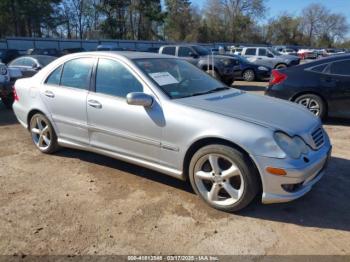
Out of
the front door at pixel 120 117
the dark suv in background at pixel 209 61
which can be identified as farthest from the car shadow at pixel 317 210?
the dark suv in background at pixel 209 61

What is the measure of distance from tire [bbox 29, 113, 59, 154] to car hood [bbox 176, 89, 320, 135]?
2295 millimetres

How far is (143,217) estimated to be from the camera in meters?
3.59

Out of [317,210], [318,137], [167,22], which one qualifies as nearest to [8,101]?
[318,137]

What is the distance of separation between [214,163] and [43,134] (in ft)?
9.78

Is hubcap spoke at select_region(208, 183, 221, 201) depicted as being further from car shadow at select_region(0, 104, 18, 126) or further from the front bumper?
car shadow at select_region(0, 104, 18, 126)

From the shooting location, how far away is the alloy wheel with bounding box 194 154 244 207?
3537mm

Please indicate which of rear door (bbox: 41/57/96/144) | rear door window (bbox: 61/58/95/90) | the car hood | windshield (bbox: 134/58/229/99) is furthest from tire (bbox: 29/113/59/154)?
the car hood

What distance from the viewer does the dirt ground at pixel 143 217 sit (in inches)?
123

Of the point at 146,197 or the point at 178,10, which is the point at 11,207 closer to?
the point at 146,197

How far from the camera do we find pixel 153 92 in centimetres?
398

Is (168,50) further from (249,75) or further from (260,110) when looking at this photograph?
(260,110)

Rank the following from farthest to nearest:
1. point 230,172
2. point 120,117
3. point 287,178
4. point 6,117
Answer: point 6,117
point 120,117
point 230,172
point 287,178

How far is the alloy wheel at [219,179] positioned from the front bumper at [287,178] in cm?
25

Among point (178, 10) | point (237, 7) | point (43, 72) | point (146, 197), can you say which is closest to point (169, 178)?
point (146, 197)
